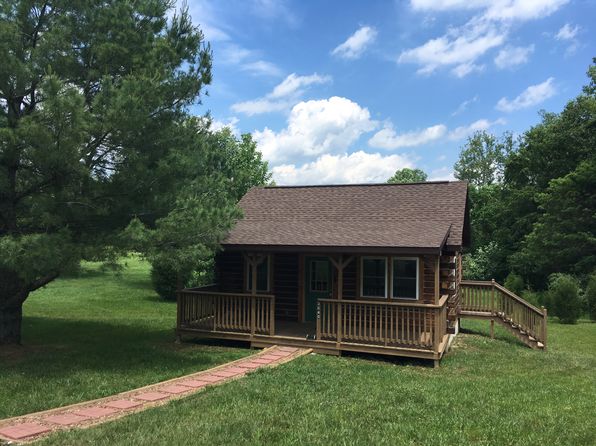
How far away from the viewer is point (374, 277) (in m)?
12.1

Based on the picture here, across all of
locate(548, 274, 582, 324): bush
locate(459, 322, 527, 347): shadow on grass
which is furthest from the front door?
locate(548, 274, 582, 324): bush

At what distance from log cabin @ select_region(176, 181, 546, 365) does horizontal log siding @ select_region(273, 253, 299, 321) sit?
0.09ft

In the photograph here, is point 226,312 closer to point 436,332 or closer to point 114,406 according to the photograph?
→ point 436,332

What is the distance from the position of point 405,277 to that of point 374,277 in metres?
0.78

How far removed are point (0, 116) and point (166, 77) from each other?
299cm

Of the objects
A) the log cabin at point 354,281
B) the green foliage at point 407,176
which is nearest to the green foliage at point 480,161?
the green foliage at point 407,176

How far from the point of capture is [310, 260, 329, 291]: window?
1287 cm

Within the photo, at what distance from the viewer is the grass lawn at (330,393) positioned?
206 inches

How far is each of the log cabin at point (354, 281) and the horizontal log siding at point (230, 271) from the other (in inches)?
1.1

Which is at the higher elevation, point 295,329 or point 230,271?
point 230,271

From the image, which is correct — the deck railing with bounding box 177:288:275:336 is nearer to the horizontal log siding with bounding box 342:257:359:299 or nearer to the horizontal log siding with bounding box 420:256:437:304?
the horizontal log siding with bounding box 342:257:359:299

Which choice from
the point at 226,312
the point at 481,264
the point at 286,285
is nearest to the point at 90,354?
the point at 226,312

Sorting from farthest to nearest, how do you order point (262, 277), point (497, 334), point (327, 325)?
1. point (497, 334)
2. point (262, 277)
3. point (327, 325)

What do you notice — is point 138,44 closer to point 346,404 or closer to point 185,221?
point 185,221
